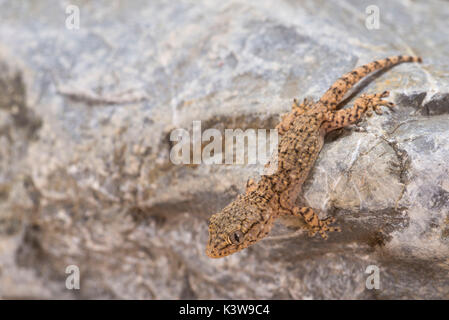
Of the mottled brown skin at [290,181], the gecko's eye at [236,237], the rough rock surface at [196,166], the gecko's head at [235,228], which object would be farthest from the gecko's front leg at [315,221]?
the gecko's eye at [236,237]

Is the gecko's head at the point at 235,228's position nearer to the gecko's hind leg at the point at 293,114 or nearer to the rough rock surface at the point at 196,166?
the rough rock surface at the point at 196,166

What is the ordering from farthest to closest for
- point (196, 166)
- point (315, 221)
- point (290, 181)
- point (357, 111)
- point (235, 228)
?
1. point (196, 166)
2. point (357, 111)
3. point (290, 181)
4. point (315, 221)
5. point (235, 228)

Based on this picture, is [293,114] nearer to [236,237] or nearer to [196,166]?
[196,166]

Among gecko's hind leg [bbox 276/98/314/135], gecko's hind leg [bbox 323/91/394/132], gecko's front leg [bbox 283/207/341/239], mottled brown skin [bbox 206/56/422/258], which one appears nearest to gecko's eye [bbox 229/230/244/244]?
mottled brown skin [bbox 206/56/422/258]

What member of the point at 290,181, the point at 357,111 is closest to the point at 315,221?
the point at 290,181
